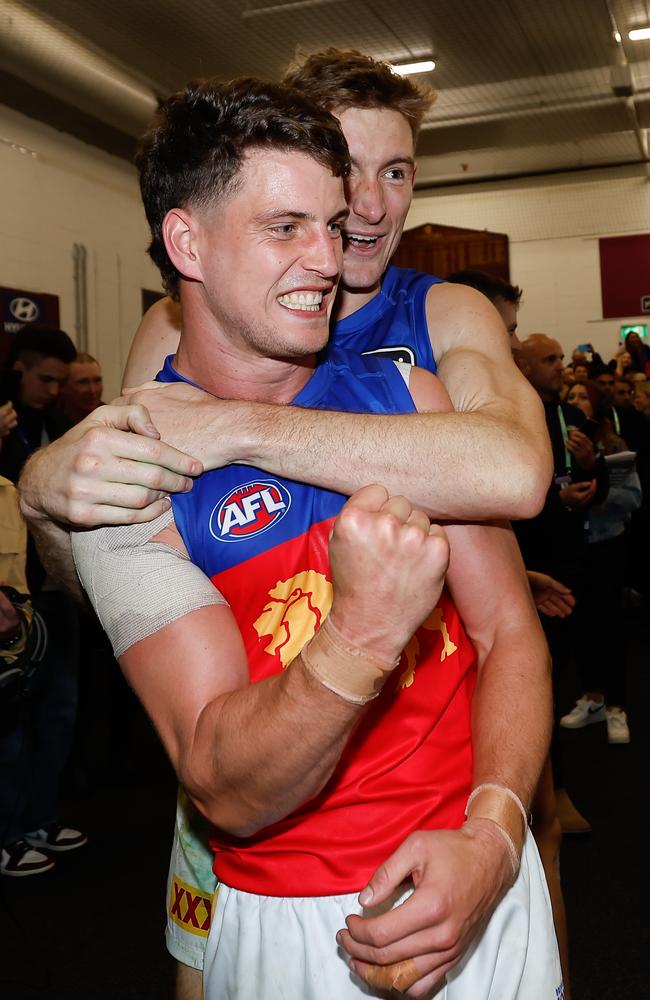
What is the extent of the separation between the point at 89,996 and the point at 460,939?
7.36 ft

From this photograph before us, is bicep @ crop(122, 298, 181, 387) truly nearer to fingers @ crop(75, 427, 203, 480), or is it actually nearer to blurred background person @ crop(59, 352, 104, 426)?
fingers @ crop(75, 427, 203, 480)

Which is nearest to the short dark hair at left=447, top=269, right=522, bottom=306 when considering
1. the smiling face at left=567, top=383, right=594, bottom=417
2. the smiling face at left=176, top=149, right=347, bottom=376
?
the smiling face at left=176, top=149, right=347, bottom=376

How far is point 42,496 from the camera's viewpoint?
132 cm

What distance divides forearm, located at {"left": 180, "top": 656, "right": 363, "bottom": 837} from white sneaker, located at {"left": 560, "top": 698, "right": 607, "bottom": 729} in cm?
428

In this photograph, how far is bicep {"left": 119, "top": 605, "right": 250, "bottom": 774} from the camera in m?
1.06

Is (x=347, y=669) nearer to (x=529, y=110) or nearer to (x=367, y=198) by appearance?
(x=367, y=198)

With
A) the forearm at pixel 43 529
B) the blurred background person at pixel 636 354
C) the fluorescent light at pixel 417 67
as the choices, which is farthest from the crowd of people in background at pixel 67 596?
the blurred background person at pixel 636 354

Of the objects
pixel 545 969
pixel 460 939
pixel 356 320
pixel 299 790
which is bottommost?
pixel 545 969

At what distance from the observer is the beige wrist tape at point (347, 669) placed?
911mm

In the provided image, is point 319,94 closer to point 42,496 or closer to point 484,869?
point 42,496

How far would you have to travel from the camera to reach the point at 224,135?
1322 millimetres

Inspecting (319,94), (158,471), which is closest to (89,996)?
(158,471)

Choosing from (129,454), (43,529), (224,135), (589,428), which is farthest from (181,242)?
(589,428)

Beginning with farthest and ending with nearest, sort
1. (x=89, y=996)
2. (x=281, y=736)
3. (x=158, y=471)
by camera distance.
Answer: (x=89, y=996) → (x=158, y=471) → (x=281, y=736)
